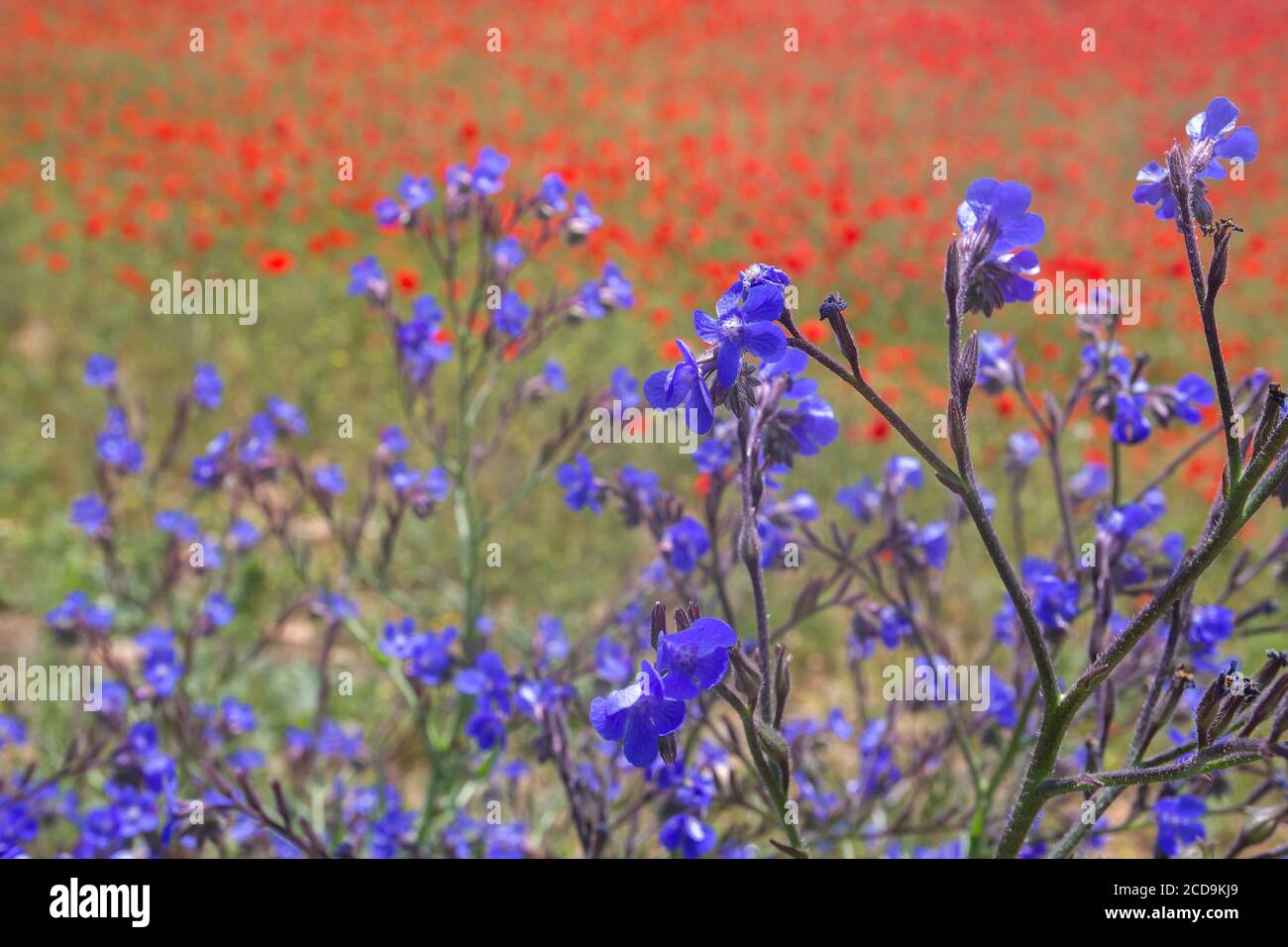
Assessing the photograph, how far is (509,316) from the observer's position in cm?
246

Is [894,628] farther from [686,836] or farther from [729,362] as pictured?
[729,362]

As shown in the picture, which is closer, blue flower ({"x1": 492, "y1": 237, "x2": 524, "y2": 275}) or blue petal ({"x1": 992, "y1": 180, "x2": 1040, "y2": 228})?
blue petal ({"x1": 992, "y1": 180, "x2": 1040, "y2": 228})

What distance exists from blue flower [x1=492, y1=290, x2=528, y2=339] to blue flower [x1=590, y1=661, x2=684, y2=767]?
155cm

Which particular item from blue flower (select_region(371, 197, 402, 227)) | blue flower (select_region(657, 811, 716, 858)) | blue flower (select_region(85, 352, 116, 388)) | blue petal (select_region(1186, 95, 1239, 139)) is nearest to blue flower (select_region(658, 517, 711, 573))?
blue flower (select_region(657, 811, 716, 858))

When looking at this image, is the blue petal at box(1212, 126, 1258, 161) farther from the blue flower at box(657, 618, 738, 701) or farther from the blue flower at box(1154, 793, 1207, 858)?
the blue flower at box(1154, 793, 1207, 858)

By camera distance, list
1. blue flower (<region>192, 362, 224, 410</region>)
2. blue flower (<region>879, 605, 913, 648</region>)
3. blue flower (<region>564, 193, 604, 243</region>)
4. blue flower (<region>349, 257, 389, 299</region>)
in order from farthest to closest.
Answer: blue flower (<region>192, 362, 224, 410</region>) < blue flower (<region>349, 257, 389, 299</region>) < blue flower (<region>564, 193, 604, 243</region>) < blue flower (<region>879, 605, 913, 648</region>)

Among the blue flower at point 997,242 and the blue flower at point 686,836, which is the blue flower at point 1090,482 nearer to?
the blue flower at point 686,836

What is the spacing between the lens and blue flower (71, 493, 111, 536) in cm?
280

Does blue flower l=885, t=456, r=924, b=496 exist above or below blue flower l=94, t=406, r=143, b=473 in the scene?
below

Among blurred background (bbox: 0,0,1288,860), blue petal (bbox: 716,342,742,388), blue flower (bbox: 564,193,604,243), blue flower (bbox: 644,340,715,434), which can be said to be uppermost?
blurred background (bbox: 0,0,1288,860)

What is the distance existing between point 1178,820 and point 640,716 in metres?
1.04

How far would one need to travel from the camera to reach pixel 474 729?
6.37 feet

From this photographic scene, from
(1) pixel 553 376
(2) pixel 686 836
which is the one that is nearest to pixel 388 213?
(1) pixel 553 376
